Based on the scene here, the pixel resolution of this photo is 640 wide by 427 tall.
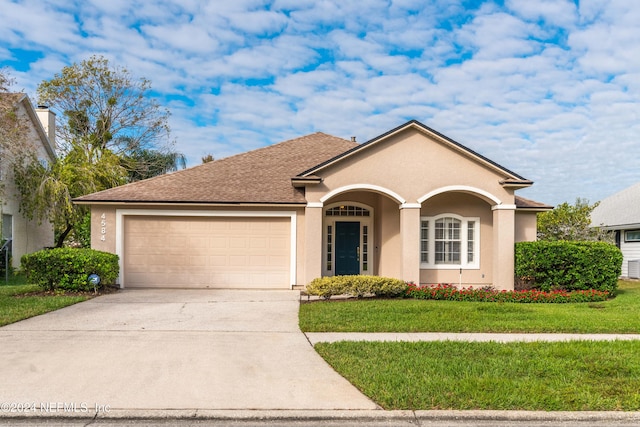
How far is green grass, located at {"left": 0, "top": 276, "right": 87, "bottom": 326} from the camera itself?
391 inches

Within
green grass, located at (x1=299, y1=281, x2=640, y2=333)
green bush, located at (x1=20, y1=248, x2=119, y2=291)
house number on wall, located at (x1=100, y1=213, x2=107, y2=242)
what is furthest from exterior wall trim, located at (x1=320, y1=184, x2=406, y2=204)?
house number on wall, located at (x1=100, y1=213, x2=107, y2=242)

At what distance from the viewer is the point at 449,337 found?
852cm

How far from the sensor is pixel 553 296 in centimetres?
1321

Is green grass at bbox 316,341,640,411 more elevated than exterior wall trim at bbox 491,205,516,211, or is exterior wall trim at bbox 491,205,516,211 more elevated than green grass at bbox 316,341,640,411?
exterior wall trim at bbox 491,205,516,211

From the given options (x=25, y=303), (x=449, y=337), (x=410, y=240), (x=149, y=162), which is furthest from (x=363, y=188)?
(x=149, y=162)

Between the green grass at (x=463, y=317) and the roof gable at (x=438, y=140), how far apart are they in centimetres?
410

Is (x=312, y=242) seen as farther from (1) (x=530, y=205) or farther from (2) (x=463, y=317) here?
(1) (x=530, y=205)

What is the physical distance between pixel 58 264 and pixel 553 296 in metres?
13.6

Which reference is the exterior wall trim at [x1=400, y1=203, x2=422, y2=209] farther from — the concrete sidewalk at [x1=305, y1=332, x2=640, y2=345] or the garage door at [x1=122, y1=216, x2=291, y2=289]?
the concrete sidewalk at [x1=305, y1=332, x2=640, y2=345]

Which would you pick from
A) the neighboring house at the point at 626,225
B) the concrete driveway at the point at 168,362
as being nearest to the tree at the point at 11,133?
the concrete driveway at the point at 168,362

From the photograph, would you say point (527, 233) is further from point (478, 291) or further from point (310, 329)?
point (310, 329)

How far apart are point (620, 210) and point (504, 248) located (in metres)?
14.6

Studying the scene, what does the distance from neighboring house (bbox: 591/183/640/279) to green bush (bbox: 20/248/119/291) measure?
67.7ft

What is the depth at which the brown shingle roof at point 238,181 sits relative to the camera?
49.9ft
